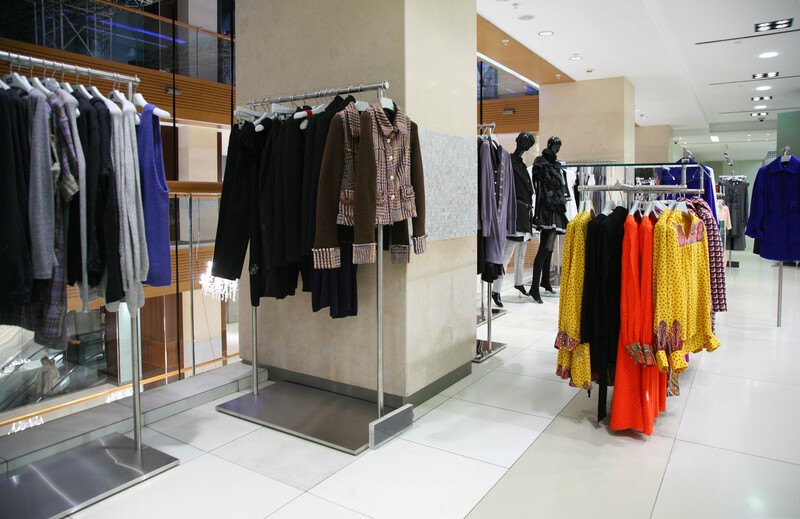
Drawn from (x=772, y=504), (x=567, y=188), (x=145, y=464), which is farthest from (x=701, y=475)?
(x=567, y=188)

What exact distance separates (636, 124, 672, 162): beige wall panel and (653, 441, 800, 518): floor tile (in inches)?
518

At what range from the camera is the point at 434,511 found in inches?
94.9

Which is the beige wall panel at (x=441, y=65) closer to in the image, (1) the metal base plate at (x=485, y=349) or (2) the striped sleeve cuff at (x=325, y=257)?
(2) the striped sleeve cuff at (x=325, y=257)

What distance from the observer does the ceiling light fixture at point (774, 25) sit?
650 cm

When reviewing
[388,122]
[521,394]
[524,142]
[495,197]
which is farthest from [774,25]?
[388,122]

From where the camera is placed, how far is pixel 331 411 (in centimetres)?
343

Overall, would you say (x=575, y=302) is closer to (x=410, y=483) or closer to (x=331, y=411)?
(x=410, y=483)

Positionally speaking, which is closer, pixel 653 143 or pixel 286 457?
pixel 286 457

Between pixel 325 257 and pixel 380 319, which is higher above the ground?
pixel 325 257

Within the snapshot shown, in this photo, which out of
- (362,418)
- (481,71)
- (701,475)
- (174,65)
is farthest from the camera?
(481,71)

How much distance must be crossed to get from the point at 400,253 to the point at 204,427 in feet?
5.03

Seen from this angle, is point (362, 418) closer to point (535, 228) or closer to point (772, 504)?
point (772, 504)

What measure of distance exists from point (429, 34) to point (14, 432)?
10.7 feet

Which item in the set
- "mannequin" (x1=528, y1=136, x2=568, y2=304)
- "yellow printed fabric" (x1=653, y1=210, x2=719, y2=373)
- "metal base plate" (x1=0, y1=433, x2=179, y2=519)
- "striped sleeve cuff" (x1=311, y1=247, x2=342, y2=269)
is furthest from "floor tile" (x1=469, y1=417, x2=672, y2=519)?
"mannequin" (x1=528, y1=136, x2=568, y2=304)
